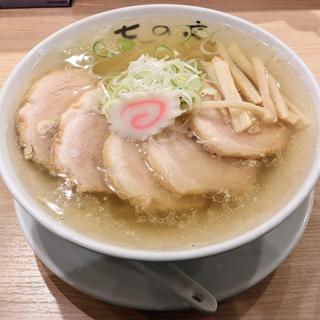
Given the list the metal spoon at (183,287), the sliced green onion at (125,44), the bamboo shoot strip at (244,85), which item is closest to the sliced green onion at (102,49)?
the sliced green onion at (125,44)

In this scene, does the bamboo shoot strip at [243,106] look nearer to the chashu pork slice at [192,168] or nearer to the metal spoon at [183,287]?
the chashu pork slice at [192,168]

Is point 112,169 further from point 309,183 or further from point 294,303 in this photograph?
point 294,303

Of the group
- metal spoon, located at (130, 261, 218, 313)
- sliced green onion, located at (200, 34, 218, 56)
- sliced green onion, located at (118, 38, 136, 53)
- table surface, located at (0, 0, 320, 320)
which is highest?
sliced green onion, located at (200, 34, 218, 56)

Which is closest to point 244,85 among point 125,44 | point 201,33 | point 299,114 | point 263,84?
point 263,84

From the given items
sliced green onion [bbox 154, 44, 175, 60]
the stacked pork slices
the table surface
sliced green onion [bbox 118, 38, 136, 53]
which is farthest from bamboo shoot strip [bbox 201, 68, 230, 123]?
the table surface

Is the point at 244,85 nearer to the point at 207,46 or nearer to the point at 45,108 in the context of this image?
the point at 207,46

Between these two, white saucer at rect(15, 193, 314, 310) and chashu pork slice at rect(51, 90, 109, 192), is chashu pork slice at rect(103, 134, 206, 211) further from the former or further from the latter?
white saucer at rect(15, 193, 314, 310)

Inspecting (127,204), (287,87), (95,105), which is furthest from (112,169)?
(287,87)
